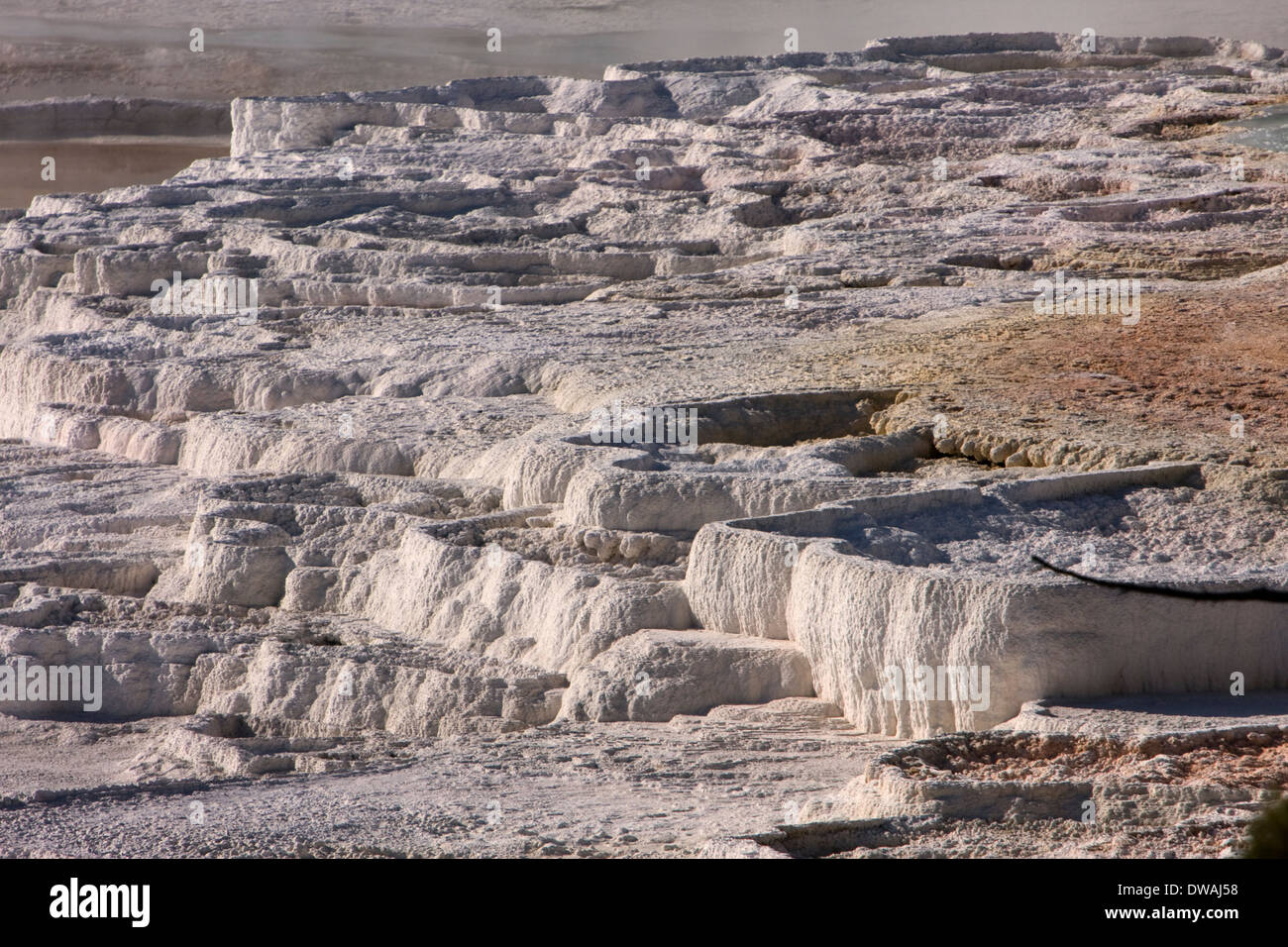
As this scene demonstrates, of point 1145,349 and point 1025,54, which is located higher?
point 1025,54

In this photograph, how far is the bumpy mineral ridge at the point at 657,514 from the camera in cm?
477

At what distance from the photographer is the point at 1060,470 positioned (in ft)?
22.0

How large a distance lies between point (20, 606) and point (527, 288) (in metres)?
4.53

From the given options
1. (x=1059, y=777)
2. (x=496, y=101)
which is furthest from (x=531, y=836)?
(x=496, y=101)

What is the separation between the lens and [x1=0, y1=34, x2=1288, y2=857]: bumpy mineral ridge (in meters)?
4.77

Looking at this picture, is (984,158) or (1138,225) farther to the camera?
(984,158)

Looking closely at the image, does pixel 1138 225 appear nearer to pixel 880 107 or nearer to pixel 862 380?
pixel 862 380

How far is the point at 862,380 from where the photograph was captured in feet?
26.3

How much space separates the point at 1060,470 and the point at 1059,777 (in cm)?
251

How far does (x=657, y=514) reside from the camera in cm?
664

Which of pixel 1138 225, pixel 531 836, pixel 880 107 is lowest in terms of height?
pixel 531 836
